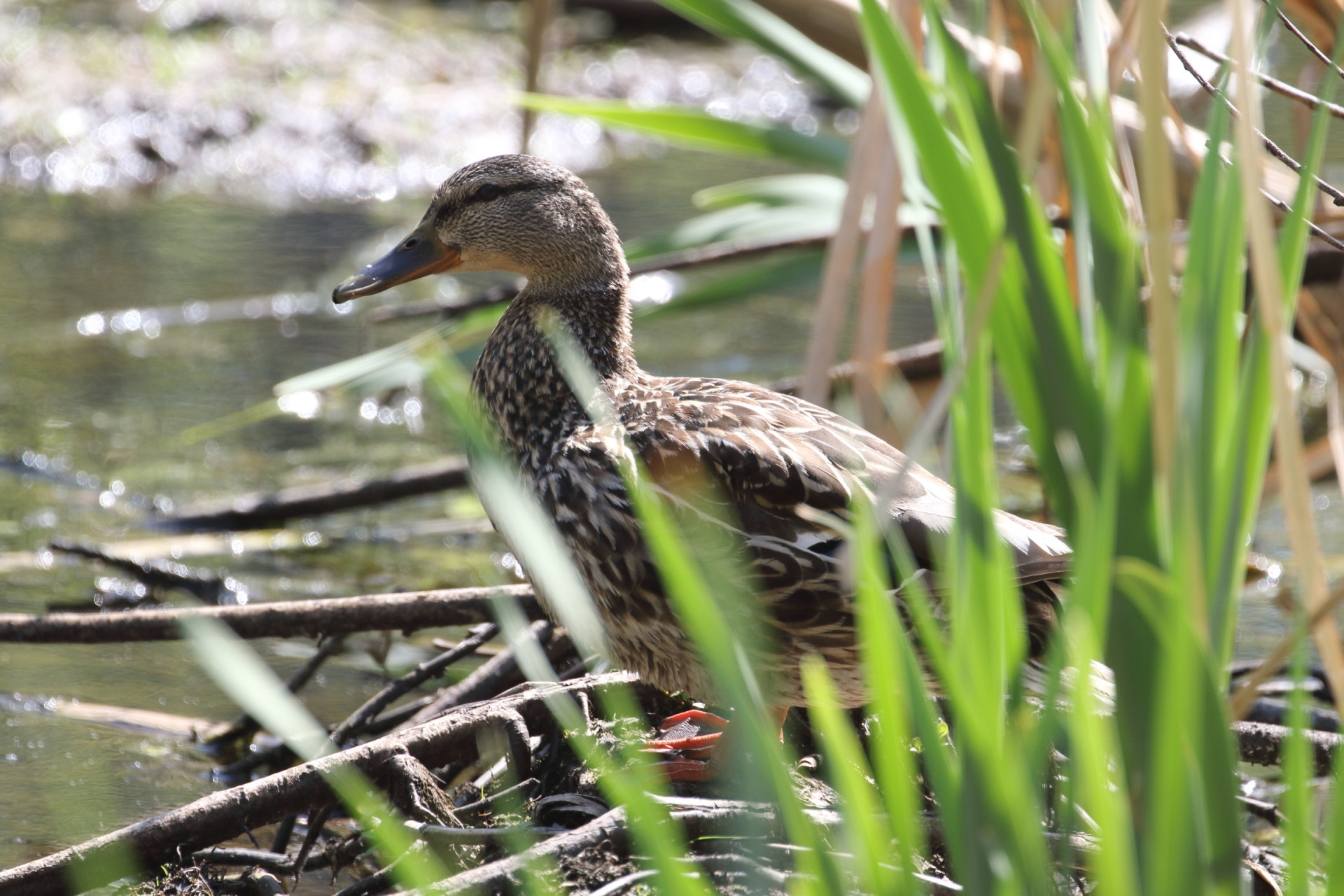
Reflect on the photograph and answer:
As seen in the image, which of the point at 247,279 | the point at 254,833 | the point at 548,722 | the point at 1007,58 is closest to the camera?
the point at 548,722

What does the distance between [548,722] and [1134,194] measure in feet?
4.94

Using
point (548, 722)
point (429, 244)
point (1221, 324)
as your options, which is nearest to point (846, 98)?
point (429, 244)

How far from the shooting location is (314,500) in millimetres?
4371

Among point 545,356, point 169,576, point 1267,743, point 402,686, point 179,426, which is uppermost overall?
point 545,356

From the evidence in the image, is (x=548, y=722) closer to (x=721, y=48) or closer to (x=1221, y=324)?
(x=1221, y=324)

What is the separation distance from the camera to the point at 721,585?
1.34 metres

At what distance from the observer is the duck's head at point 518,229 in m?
3.36

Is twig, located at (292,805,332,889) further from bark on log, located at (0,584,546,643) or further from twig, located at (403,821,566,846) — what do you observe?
bark on log, located at (0,584,546,643)

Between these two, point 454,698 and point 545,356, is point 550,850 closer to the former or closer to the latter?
point 454,698

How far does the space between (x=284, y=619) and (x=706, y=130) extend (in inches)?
58.4

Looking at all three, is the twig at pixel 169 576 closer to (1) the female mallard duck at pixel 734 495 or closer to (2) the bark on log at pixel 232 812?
(1) the female mallard duck at pixel 734 495

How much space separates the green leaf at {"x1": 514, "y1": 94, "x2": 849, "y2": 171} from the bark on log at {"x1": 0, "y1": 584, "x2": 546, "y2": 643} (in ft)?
3.40

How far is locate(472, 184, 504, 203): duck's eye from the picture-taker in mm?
3361

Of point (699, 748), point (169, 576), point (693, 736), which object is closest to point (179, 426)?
point (169, 576)
